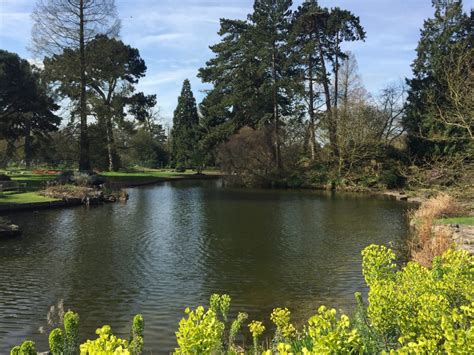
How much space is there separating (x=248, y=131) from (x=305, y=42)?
32.9 feet

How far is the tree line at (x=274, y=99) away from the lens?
105 feet

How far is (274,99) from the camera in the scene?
40906mm

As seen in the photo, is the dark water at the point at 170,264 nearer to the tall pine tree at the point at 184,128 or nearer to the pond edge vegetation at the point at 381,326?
the pond edge vegetation at the point at 381,326

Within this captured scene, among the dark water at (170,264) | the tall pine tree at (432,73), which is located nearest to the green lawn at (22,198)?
the dark water at (170,264)

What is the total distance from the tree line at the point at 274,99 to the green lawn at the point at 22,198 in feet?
25.8

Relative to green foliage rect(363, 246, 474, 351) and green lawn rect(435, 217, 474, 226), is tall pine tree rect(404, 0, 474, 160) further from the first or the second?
green foliage rect(363, 246, 474, 351)

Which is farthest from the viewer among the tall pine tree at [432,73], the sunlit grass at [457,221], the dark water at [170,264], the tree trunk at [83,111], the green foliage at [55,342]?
the tall pine tree at [432,73]

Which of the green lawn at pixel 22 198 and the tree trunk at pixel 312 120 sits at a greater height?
the tree trunk at pixel 312 120

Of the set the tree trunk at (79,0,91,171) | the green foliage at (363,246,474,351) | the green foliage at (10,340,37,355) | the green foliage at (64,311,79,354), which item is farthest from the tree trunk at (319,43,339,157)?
the green foliage at (10,340,37,355)

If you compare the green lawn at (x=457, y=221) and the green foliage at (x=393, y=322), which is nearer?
the green foliage at (x=393, y=322)

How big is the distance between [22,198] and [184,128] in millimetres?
40899

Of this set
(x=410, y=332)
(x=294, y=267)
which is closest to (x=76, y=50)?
(x=294, y=267)

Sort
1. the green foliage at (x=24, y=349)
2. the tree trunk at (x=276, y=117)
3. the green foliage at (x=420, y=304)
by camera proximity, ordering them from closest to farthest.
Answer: the green foliage at (x=420, y=304) < the green foliage at (x=24, y=349) < the tree trunk at (x=276, y=117)

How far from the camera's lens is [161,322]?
7602 millimetres
